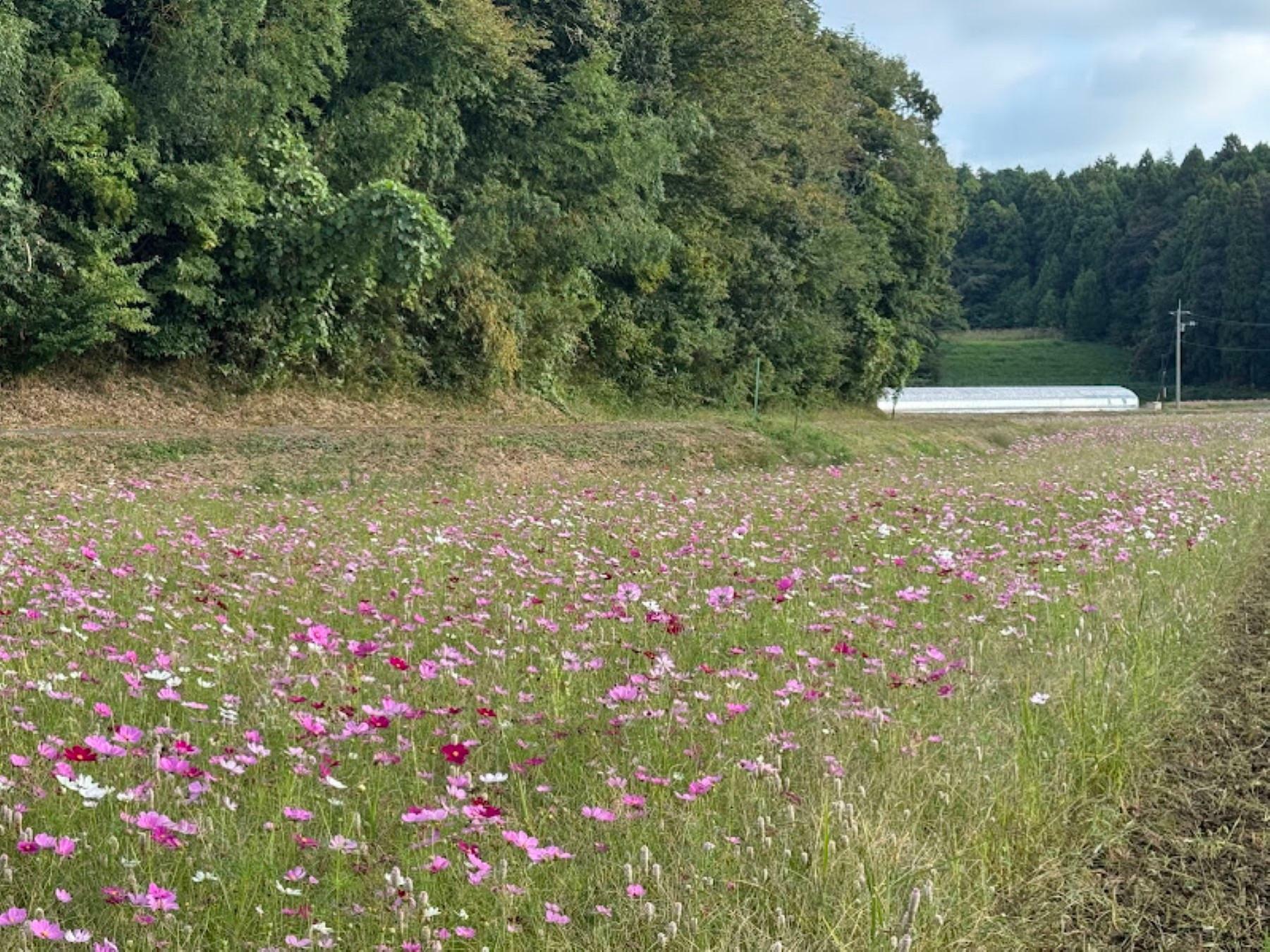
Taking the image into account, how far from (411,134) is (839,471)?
10514 millimetres

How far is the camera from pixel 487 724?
12.3ft

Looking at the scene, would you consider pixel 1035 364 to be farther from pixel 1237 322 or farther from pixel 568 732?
pixel 568 732

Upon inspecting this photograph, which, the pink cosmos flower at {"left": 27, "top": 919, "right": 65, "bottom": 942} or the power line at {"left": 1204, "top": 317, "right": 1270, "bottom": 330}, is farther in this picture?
the power line at {"left": 1204, "top": 317, "right": 1270, "bottom": 330}

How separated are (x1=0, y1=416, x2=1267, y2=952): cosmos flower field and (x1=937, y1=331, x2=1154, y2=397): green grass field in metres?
75.9

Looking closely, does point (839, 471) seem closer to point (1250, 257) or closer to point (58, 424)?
point (58, 424)

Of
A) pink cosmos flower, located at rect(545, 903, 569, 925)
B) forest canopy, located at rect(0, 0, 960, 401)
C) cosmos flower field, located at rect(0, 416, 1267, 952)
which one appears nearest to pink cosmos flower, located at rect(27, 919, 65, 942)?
cosmos flower field, located at rect(0, 416, 1267, 952)

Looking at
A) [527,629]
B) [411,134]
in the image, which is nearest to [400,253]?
[411,134]

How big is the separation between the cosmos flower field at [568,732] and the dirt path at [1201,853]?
0.52 feet

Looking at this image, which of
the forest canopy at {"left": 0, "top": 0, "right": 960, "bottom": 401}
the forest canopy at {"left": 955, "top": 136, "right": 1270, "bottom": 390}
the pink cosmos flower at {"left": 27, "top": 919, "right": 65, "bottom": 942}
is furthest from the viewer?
the forest canopy at {"left": 955, "top": 136, "right": 1270, "bottom": 390}

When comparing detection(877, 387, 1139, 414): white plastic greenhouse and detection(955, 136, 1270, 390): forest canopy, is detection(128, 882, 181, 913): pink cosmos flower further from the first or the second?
detection(955, 136, 1270, 390): forest canopy

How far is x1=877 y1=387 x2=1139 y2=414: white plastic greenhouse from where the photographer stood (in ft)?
166

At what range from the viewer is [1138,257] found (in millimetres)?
94438

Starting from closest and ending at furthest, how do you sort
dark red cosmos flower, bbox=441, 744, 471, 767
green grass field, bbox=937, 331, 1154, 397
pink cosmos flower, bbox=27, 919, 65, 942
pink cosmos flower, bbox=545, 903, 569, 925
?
pink cosmos flower, bbox=27, 919, 65, 942 < pink cosmos flower, bbox=545, 903, 569, 925 < dark red cosmos flower, bbox=441, 744, 471, 767 < green grass field, bbox=937, 331, 1154, 397

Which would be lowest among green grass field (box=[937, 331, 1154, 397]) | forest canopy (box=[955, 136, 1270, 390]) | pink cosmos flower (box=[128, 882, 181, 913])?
pink cosmos flower (box=[128, 882, 181, 913])
